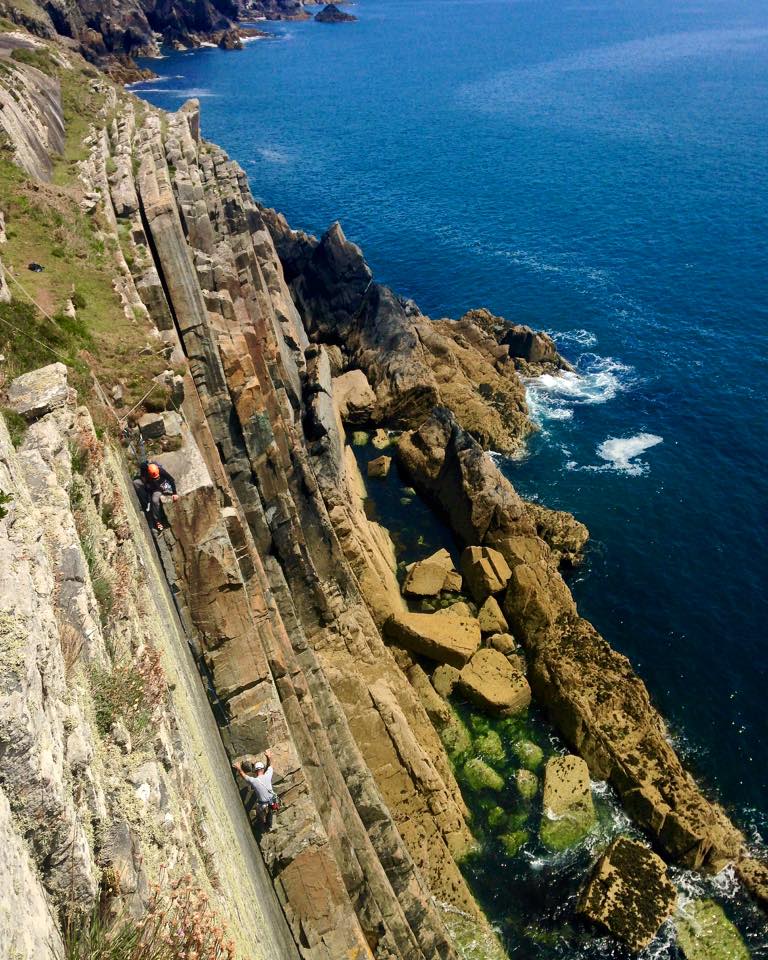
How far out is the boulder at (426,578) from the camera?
3681cm

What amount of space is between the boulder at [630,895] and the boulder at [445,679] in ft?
29.7

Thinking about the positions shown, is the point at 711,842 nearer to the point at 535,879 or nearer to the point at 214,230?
the point at 535,879

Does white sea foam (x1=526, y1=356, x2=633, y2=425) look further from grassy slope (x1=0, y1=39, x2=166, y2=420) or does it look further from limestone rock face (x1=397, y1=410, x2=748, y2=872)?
grassy slope (x1=0, y1=39, x2=166, y2=420)

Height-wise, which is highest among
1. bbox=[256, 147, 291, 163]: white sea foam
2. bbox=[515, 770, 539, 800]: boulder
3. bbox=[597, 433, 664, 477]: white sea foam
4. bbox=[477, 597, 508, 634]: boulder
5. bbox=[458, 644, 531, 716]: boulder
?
bbox=[256, 147, 291, 163]: white sea foam

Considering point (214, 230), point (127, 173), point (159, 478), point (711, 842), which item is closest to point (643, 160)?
point (214, 230)

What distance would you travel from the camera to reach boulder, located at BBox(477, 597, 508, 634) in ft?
114

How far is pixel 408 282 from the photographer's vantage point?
238ft

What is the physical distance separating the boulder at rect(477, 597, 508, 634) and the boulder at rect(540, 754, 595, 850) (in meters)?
7.13

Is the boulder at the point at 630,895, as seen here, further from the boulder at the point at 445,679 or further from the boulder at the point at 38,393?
the boulder at the point at 38,393

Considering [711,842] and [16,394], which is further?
[711,842]

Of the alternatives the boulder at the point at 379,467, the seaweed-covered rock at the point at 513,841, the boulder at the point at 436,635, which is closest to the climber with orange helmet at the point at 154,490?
the boulder at the point at 436,635

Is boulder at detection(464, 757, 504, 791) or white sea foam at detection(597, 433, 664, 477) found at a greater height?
white sea foam at detection(597, 433, 664, 477)

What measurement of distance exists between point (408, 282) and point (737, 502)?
41.1 metres

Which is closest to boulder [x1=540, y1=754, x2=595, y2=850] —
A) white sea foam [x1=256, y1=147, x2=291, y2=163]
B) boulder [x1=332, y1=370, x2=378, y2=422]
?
boulder [x1=332, y1=370, x2=378, y2=422]
